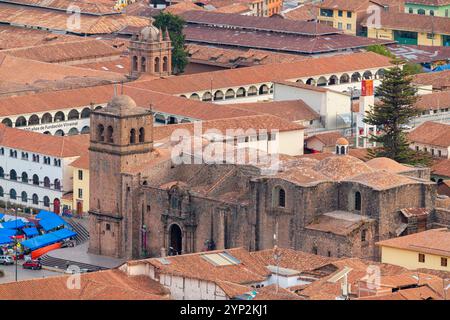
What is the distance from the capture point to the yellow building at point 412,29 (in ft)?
599

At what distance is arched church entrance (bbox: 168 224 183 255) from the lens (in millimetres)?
115375

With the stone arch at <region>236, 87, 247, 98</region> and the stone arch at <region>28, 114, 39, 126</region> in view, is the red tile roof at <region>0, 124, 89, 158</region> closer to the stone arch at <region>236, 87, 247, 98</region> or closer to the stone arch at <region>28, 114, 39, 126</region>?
the stone arch at <region>28, 114, 39, 126</region>

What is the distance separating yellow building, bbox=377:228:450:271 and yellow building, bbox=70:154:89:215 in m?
25.1

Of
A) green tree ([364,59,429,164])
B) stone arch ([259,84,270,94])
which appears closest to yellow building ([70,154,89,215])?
green tree ([364,59,429,164])

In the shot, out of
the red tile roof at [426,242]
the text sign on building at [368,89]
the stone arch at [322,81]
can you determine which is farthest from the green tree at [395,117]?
the stone arch at [322,81]

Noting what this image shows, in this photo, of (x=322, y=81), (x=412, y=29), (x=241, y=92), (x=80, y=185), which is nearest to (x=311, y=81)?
(x=322, y=81)

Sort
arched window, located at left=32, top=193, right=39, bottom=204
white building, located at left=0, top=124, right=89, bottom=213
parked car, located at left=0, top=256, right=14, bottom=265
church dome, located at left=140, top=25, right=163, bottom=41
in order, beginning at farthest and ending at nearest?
church dome, located at left=140, top=25, right=163, bottom=41 < arched window, located at left=32, top=193, right=39, bottom=204 < white building, located at left=0, top=124, right=89, bottom=213 < parked car, located at left=0, top=256, right=14, bottom=265

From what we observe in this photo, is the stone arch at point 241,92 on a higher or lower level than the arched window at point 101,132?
lower

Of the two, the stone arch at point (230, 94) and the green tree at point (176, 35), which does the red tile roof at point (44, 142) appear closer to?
the stone arch at point (230, 94)

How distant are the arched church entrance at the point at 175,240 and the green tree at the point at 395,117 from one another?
52.6 feet

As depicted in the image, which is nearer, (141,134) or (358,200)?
(358,200)

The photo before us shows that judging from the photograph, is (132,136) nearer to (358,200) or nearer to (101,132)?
(101,132)

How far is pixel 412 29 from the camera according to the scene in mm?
183000

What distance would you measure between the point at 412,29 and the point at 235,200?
72366 millimetres
